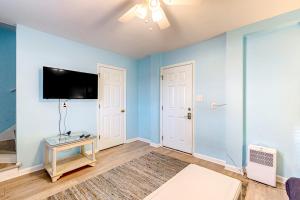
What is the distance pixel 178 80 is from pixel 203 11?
1641 millimetres

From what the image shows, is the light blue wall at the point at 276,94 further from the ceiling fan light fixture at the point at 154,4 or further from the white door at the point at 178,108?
the ceiling fan light fixture at the point at 154,4

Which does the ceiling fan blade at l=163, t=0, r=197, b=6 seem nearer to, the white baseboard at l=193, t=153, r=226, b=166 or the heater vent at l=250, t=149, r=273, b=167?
the heater vent at l=250, t=149, r=273, b=167

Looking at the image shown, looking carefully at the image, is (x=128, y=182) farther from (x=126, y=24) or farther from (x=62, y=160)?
(x=126, y=24)

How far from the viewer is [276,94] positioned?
212 cm

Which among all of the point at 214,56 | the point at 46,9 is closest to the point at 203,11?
the point at 214,56

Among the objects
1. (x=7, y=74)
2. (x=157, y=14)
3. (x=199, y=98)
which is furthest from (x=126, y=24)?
(x=7, y=74)

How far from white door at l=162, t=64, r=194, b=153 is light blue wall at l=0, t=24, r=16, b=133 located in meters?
3.31

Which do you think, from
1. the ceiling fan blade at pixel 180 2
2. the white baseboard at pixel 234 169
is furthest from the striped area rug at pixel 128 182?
the ceiling fan blade at pixel 180 2

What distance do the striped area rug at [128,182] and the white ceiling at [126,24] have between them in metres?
2.41

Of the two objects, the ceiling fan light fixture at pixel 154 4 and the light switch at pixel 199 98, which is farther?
the light switch at pixel 199 98

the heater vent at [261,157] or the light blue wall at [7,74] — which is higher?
the light blue wall at [7,74]

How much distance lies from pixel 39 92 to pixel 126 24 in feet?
6.14

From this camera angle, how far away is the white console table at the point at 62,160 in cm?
215

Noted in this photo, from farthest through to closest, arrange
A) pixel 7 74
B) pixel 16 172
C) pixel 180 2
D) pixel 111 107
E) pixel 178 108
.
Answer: pixel 111 107 → pixel 178 108 → pixel 7 74 → pixel 16 172 → pixel 180 2
